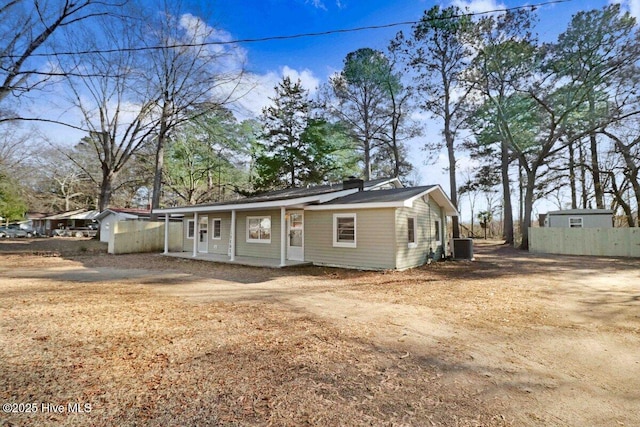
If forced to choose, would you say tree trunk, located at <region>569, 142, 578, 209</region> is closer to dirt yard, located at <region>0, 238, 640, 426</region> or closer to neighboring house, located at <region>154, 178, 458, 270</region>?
neighboring house, located at <region>154, 178, 458, 270</region>

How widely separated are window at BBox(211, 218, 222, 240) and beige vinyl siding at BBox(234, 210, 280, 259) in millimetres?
1412

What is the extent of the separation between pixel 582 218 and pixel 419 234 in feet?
49.3

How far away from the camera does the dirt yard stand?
2.35 meters

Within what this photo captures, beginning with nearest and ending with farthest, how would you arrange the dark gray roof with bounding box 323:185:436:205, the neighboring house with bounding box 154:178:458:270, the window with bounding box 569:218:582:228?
the dark gray roof with bounding box 323:185:436:205, the neighboring house with bounding box 154:178:458:270, the window with bounding box 569:218:582:228

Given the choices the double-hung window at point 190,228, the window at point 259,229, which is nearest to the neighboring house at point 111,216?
the double-hung window at point 190,228

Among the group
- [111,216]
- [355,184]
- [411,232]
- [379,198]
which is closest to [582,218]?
[411,232]

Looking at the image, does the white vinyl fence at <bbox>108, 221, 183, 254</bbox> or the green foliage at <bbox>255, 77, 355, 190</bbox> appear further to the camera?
the green foliage at <bbox>255, 77, 355, 190</bbox>

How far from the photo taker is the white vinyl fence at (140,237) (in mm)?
15287

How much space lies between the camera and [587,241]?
15.2m

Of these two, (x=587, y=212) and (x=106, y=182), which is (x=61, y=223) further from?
(x=587, y=212)

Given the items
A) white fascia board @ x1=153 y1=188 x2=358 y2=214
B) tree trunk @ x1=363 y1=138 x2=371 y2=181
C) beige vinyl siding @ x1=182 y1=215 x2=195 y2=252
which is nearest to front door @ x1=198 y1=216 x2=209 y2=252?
beige vinyl siding @ x1=182 y1=215 x2=195 y2=252

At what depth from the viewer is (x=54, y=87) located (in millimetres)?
11562

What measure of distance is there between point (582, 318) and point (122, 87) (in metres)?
25.4

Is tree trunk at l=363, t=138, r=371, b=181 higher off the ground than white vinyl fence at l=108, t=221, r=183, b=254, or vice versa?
tree trunk at l=363, t=138, r=371, b=181
